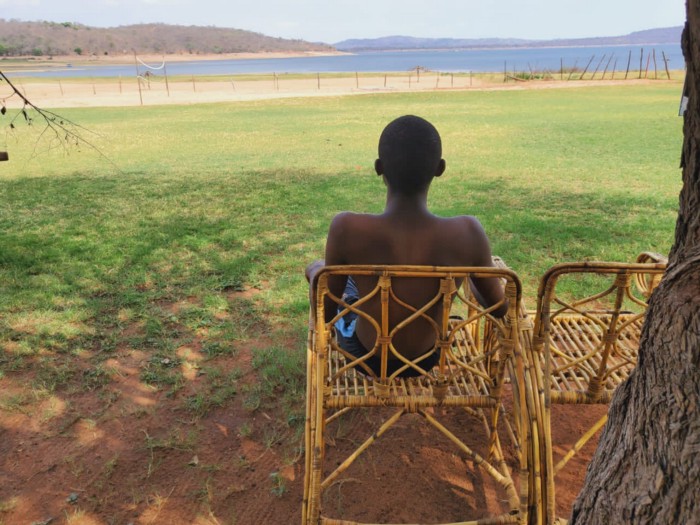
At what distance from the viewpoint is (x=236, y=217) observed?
22.3 feet

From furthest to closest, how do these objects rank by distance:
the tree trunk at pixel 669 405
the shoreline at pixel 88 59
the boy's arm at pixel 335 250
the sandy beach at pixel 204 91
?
the shoreline at pixel 88 59 < the sandy beach at pixel 204 91 < the boy's arm at pixel 335 250 < the tree trunk at pixel 669 405

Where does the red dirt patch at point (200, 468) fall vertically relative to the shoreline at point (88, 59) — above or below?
below

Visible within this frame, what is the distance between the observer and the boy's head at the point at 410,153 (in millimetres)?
2107

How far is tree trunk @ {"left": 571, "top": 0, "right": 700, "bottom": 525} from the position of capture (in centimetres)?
120

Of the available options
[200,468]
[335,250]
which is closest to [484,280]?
[335,250]

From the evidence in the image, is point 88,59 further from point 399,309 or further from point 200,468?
point 399,309

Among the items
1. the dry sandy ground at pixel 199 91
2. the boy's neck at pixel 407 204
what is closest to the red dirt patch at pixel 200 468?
the boy's neck at pixel 407 204

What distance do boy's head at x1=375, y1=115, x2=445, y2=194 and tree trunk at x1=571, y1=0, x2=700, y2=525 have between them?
950 millimetres

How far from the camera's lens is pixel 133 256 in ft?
17.9

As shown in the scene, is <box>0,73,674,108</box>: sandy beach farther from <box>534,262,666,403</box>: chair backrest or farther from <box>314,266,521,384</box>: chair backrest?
<box>534,262,666,403</box>: chair backrest

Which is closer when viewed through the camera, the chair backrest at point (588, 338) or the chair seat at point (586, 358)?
the chair backrest at point (588, 338)

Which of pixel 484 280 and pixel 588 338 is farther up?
pixel 484 280

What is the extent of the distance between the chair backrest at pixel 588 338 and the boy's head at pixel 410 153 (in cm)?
60

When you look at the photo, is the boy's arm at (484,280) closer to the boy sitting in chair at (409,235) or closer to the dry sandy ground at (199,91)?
the boy sitting in chair at (409,235)
